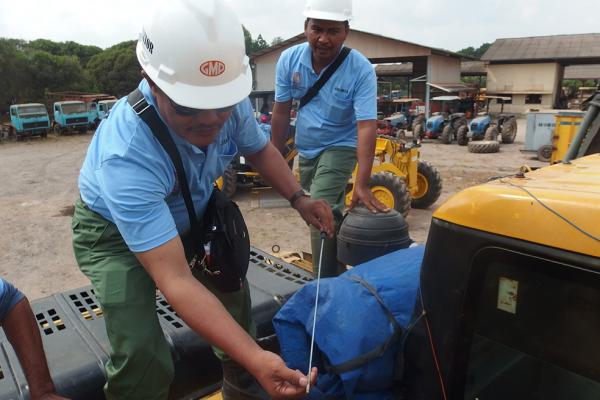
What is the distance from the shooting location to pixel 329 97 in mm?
3193

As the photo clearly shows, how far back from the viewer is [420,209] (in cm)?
806

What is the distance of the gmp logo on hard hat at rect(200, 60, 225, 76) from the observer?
148 cm

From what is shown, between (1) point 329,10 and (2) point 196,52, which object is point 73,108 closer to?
(1) point 329,10

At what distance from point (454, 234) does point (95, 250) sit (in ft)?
4.32

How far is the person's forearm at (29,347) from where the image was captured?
1741 mm

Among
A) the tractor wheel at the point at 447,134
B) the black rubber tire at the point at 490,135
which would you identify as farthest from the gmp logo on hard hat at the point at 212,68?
the tractor wheel at the point at 447,134

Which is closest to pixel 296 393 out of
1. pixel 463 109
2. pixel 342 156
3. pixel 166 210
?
pixel 166 210

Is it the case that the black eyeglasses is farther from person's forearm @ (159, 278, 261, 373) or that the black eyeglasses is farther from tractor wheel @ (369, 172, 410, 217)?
tractor wheel @ (369, 172, 410, 217)

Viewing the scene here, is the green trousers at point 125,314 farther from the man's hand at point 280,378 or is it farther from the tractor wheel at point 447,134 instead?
the tractor wheel at point 447,134

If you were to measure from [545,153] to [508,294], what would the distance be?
12927 mm

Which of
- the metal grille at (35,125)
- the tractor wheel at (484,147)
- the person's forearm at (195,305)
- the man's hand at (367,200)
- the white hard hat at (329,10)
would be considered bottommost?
the tractor wheel at (484,147)

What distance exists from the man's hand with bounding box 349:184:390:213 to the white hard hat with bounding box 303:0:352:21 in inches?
40.1

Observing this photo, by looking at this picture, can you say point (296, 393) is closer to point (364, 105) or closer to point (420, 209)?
point (364, 105)

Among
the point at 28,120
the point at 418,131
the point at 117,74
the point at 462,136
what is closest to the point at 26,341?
the point at 462,136
